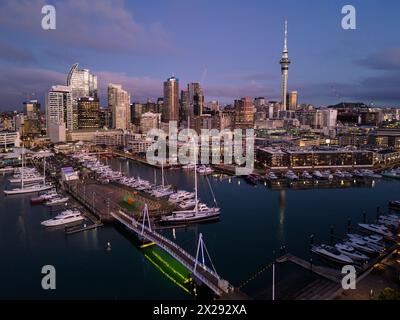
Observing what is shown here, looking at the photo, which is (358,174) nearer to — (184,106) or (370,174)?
(370,174)

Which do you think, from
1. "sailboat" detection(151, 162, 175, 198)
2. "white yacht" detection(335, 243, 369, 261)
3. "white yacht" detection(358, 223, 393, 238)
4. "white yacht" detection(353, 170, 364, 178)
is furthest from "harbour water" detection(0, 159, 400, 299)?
"white yacht" detection(353, 170, 364, 178)

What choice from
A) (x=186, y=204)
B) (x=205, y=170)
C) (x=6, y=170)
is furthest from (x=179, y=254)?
(x=6, y=170)

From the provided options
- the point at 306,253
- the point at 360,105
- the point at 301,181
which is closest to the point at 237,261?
the point at 306,253

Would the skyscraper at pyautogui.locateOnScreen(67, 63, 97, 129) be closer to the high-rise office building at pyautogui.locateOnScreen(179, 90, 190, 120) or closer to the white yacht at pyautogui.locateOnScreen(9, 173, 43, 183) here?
the high-rise office building at pyautogui.locateOnScreen(179, 90, 190, 120)

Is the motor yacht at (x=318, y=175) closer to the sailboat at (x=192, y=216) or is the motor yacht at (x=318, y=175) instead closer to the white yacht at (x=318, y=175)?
the white yacht at (x=318, y=175)
